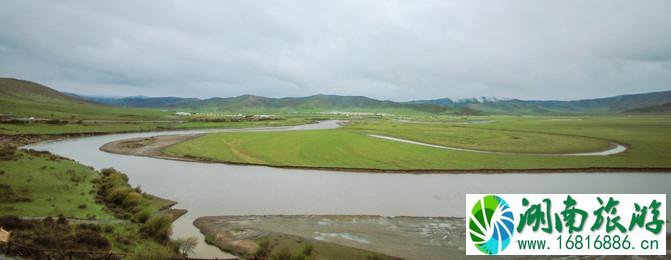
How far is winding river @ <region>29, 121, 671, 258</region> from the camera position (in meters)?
23.1

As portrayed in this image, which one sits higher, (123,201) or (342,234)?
(123,201)

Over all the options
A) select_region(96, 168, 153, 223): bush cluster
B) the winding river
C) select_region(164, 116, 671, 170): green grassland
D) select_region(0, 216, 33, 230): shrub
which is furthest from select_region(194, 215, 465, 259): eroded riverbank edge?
select_region(164, 116, 671, 170): green grassland

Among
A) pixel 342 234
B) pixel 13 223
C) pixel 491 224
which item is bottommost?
pixel 342 234

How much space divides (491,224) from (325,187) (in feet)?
55.8

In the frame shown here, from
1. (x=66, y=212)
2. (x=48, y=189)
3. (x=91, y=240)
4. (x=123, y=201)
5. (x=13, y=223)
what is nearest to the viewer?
(x=91, y=240)

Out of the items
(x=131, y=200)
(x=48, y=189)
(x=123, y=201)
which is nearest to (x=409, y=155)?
(x=131, y=200)

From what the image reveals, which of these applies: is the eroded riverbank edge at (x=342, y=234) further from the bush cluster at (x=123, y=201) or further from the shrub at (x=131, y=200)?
the shrub at (x=131, y=200)

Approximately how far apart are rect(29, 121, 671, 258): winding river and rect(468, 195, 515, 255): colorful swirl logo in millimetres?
7818

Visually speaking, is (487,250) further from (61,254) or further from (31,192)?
(31,192)

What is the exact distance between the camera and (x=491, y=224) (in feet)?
46.9

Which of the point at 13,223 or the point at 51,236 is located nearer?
the point at 51,236

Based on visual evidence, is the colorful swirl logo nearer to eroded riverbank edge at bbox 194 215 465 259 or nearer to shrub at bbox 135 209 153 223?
eroded riverbank edge at bbox 194 215 465 259

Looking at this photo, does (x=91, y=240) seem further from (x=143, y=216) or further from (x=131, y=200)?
(x=131, y=200)

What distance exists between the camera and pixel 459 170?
36.5 meters
